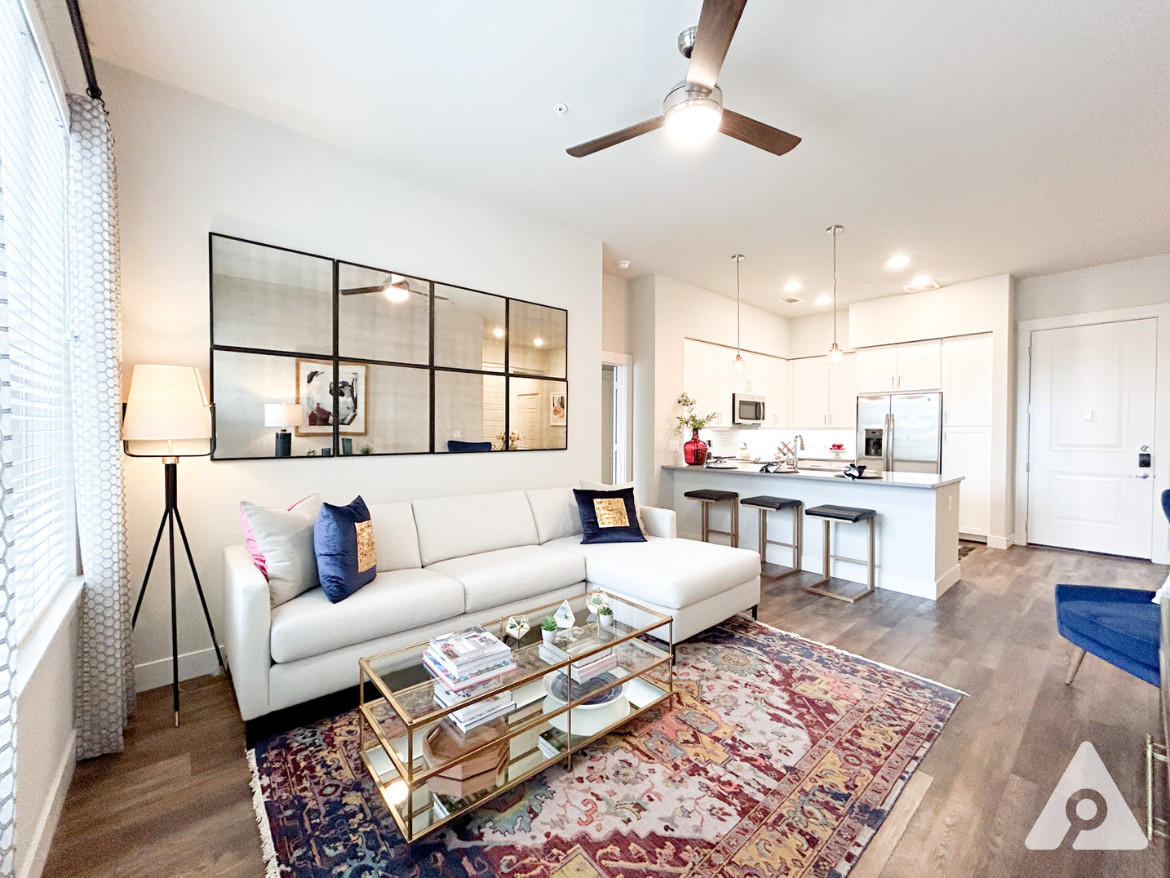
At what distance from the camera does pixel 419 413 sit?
11.1 ft

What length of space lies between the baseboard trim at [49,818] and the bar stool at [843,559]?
13.6 feet

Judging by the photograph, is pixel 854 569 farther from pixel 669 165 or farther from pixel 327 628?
pixel 327 628

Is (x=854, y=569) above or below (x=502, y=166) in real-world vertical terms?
below

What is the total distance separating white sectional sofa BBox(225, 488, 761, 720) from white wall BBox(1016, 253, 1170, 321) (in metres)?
4.96

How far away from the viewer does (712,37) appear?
5.58 ft

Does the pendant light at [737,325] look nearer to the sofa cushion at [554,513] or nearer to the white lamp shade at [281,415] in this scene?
the sofa cushion at [554,513]

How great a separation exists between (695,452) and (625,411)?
89 centimetres

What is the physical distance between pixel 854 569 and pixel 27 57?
5373mm

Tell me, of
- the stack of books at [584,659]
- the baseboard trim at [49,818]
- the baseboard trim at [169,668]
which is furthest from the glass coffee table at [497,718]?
the baseboard trim at [169,668]

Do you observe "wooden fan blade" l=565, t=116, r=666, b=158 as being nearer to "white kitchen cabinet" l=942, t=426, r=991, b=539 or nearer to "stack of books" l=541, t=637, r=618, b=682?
"stack of books" l=541, t=637, r=618, b=682

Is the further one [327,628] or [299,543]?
[299,543]

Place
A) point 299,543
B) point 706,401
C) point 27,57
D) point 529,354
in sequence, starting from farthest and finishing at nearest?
point 706,401 < point 529,354 < point 299,543 < point 27,57

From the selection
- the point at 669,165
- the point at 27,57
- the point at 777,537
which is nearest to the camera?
the point at 27,57

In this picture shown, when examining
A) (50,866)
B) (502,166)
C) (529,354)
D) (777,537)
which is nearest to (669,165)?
(502,166)
